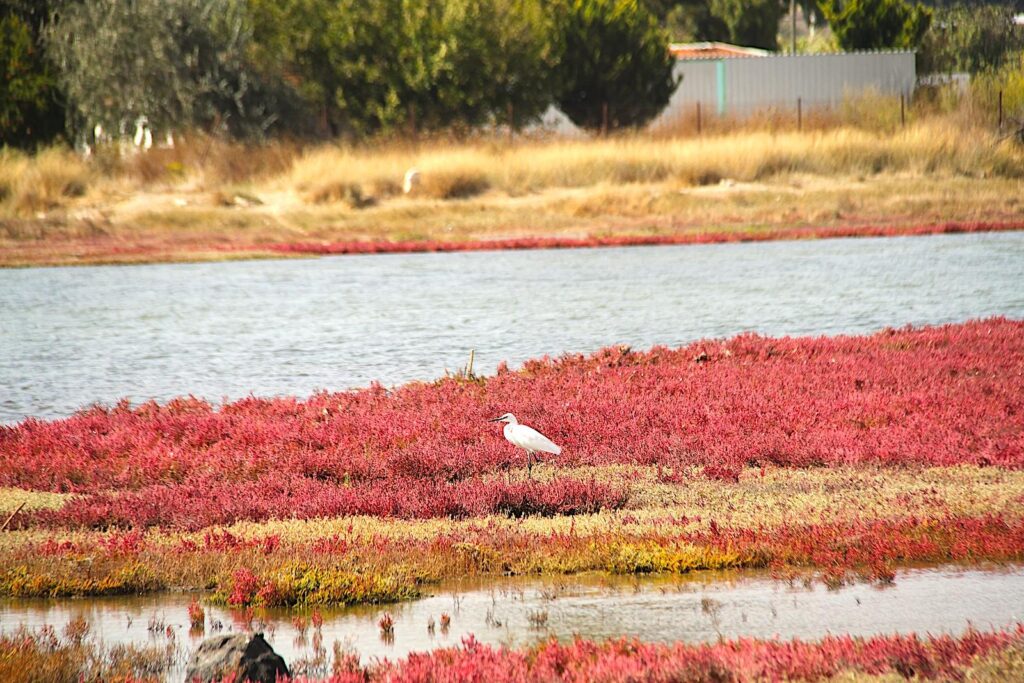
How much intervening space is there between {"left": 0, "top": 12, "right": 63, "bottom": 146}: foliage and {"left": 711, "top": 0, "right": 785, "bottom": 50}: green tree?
176ft

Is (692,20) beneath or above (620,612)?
above

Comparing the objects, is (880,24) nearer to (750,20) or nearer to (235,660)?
(750,20)

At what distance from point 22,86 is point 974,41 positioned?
118 feet

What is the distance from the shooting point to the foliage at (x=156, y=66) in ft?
161

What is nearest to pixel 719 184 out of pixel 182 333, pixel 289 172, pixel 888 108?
pixel 888 108

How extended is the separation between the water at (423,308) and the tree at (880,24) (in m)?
32.4

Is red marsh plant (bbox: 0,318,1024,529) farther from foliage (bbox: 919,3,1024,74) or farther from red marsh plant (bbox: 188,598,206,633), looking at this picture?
foliage (bbox: 919,3,1024,74)

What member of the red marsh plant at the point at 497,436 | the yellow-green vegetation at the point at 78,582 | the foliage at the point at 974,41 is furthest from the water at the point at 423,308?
the foliage at the point at 974,41

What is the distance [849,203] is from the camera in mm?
43531

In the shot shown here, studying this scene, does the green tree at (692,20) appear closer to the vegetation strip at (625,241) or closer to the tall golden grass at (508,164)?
the tall golden grass at (508,164)

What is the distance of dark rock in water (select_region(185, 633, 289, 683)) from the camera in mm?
7395

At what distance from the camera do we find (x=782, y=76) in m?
65.4

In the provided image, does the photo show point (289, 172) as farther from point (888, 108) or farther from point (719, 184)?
point (888, 108)

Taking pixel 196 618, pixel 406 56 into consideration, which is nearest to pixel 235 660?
pixel 196 618
